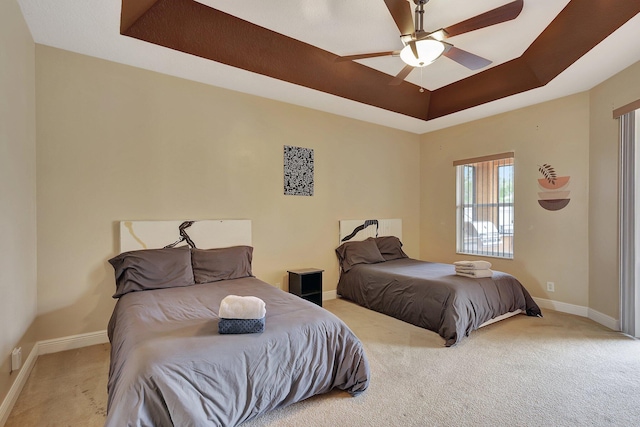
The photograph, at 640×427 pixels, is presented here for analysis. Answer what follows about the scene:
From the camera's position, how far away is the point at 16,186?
225cm

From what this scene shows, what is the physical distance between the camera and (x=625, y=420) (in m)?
1.89

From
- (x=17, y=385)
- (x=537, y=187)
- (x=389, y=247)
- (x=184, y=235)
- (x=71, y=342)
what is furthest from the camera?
(x=389, y=247)

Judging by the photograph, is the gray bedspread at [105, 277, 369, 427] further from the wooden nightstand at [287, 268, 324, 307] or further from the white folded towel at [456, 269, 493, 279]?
the white folded towel at [456, 269, 493, 279]

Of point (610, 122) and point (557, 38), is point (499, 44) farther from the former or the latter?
point (610, 122)

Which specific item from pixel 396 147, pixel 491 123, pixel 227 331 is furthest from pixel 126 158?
pixel 491 123

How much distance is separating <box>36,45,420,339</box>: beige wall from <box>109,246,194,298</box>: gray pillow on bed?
304mm

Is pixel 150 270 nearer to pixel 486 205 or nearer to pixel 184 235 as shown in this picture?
pixel 184 235

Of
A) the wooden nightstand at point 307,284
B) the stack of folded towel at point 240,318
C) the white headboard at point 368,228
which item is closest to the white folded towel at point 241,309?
the stack of folded towel at point 240,318

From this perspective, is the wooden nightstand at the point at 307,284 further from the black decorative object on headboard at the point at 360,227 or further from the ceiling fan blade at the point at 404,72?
the ceiling fan blade at the point at 404,72

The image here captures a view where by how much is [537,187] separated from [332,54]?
10.2 ft

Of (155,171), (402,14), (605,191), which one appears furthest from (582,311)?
(155,171)

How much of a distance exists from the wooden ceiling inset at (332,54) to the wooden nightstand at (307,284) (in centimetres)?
221

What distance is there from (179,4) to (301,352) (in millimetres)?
2905

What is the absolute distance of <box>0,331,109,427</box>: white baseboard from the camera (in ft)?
6.77
